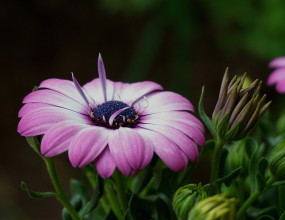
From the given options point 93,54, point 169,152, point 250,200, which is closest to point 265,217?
point 250,200

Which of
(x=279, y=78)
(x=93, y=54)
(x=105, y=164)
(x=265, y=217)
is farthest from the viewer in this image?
(x=93, y=54)

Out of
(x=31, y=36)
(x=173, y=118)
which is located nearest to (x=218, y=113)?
(x=173, y=118)

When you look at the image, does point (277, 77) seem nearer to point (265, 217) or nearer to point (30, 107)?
point (265, 217)

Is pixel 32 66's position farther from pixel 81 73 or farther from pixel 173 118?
pixel 173 118

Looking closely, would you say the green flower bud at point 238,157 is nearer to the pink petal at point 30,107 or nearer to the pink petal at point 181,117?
the pink petal at point 181,117

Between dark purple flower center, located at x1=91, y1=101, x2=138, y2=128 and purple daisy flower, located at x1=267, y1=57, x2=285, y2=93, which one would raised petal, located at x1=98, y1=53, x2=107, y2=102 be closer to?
dark purple flower center, located at x1=91, y1=101, x2=138, y2=128

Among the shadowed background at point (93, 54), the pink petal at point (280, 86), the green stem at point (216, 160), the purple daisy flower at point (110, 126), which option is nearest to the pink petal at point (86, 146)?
the purple daisy flower at point (110, 126)

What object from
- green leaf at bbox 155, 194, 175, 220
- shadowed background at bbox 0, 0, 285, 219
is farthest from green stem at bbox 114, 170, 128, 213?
shadowed background at bbox 0, 0, 285, 219
